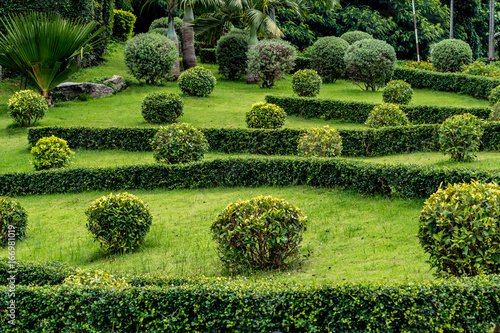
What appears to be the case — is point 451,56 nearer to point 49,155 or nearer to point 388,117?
point 388,117

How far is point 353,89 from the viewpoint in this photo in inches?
994

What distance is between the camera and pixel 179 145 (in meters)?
13.6

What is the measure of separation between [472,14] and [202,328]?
1593 inches

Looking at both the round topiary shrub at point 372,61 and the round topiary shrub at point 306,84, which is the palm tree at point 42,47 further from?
the round topiary shrub at point 372,61

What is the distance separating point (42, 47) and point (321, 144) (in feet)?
39.6

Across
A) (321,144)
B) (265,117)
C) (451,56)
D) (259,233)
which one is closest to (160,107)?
(265,117)

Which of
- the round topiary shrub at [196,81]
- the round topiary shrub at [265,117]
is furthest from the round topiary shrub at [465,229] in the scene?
the round topiary shrub at [196,81]

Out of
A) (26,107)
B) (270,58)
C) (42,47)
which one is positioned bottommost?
(26,107)

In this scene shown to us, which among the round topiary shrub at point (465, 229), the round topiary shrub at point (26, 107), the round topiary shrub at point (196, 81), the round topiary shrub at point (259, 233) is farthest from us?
the round topiary shrub at point (196, 81)

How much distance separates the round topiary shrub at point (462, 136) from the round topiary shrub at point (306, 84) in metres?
9.82

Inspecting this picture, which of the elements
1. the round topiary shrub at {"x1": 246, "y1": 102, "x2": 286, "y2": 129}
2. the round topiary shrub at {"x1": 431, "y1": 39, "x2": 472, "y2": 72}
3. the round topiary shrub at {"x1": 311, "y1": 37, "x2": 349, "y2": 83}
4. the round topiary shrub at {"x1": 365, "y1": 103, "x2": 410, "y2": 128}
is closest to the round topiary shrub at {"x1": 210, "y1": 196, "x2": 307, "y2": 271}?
the round topiary shrub at {"x1": 365, "y1": 103, "x2": 410, "y2": 128}

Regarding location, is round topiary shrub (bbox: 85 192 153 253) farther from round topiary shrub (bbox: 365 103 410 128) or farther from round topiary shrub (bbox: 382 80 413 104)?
round topiary shrub (bbox: 382 80 413 104)

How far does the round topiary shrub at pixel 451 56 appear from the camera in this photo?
87.7 ft

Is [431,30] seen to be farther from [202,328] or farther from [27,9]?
[202,328]
